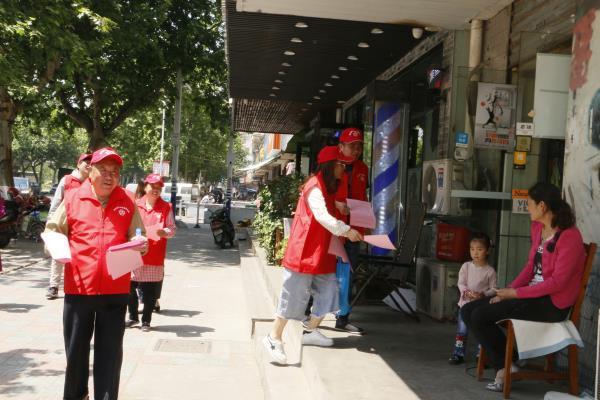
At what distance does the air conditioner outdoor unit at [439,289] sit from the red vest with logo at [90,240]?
3.68 m

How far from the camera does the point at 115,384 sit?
13.1 feet

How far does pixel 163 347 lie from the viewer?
6.41 metres

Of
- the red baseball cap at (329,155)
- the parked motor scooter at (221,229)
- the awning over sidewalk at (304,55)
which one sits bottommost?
the parked motor scooter at (221,229)

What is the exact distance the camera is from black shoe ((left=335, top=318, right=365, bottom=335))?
578 centimetres

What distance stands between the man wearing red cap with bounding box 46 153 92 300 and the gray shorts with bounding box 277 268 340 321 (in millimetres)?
2132

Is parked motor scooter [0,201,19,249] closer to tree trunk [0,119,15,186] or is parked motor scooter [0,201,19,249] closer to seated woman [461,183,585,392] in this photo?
tree trunk [0,119,15,186]

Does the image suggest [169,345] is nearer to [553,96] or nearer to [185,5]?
[553,96]

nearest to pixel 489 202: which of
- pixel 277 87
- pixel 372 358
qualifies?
pixel 372 358

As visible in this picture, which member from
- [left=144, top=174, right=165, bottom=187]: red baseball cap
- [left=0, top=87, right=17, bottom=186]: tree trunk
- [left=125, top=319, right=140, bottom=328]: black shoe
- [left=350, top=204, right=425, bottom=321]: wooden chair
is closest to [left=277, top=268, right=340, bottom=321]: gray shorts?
[left=350, top=204, right=425, bottom=321]: wooden chair

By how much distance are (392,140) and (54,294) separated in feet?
17.8

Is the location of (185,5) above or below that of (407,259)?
above

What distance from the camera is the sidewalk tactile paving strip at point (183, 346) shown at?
6.36 m

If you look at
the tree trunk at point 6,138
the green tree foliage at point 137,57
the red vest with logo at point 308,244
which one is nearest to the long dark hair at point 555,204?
the red vest with logo at point 308,244

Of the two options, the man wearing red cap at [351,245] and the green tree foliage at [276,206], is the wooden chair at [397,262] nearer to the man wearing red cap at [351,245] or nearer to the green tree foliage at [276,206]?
the man wearing red cap at [351,245]
